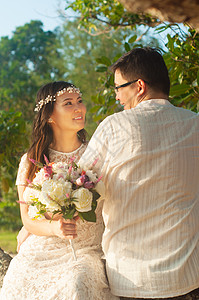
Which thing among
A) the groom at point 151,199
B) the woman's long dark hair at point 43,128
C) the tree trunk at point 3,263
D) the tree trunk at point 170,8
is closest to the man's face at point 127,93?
the groom at point 151,199

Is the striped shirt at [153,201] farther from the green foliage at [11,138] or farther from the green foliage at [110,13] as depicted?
the green foliage at [11,138]

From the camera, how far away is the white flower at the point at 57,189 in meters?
1.92

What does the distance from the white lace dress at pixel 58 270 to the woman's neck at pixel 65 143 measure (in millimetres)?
345

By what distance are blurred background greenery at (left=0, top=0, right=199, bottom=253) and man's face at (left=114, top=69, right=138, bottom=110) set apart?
605 mm

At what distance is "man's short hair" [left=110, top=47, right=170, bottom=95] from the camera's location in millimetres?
2093

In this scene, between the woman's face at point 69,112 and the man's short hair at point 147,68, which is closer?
the man's short hair at point 147,68

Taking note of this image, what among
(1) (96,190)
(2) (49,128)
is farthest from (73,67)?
(1) (96,190)

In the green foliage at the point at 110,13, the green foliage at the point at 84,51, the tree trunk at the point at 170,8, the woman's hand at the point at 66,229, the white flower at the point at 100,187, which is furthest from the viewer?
the green foliage at the point at 84,51

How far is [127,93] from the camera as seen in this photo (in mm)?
2148

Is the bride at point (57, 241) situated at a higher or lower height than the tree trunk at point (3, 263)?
higher

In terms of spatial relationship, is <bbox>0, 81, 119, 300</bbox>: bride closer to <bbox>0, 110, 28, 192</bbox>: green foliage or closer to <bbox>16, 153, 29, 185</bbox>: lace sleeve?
<bbox>16, 153, 29, 185</bbox>: lace sleeve

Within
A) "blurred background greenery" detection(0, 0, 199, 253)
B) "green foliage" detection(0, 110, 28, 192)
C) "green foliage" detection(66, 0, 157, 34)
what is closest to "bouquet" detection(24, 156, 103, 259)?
"blurred background greenery" detection(0, 0, 199, 253)

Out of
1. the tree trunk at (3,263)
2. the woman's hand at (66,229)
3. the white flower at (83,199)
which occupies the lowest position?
the tree trunk at (3,263)

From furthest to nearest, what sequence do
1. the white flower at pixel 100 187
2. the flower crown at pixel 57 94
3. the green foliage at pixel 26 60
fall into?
the green foliage at pixel 26 60 < the flower crown at pixel 57 94 < the white flower at pixel 100 187
